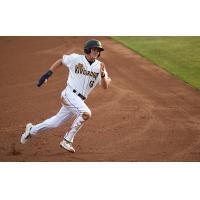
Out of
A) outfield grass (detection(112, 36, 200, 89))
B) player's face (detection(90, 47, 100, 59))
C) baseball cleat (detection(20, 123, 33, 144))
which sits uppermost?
outfield grass (detection(112, 36, 200, 89))

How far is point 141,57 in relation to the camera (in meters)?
15.6

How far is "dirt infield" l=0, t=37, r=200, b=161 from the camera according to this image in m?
7.99

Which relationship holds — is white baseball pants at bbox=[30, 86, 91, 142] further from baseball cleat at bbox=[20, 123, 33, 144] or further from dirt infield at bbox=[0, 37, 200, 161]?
dirt infield at bbox=[0, 37, 200, 161]

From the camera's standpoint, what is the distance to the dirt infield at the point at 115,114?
7.99 m

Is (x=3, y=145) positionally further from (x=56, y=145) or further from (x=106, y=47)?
(x=106, y=47)

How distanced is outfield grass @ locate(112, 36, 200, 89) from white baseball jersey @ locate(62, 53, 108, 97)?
5.32m

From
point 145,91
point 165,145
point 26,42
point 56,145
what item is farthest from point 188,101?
point 26,42

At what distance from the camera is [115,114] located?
9977 millimetres

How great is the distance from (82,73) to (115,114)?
8.55ft

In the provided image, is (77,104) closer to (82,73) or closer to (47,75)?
(82,73)

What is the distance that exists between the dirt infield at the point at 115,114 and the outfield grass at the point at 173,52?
1.44 feet

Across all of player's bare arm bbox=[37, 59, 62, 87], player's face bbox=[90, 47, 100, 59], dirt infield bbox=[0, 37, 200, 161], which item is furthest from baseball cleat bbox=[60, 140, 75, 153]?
player's face bbox=[90, 47, 100, 59]

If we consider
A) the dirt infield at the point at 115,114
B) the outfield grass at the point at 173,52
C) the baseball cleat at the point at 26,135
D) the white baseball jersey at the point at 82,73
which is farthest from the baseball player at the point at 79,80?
the outfield grass at the point at 173,52

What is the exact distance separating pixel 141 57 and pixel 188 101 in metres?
4.87
